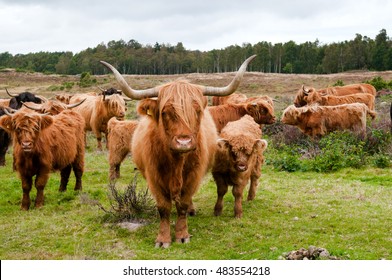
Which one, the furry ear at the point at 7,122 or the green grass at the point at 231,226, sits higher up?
the furry ear at the point at 7,122

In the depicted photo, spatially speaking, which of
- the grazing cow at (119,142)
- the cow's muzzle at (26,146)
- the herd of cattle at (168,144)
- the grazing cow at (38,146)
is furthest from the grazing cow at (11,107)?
the cow's muzzle at (26,146)

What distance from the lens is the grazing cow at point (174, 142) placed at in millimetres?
4957

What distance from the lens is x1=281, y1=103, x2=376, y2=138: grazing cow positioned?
43.4 feet

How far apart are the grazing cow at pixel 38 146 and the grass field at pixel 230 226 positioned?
536 millimetres

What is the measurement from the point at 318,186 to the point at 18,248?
5.73 m

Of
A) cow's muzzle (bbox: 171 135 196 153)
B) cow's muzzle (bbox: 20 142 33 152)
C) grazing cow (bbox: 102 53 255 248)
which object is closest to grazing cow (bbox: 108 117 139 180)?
cow's muzzle (bbox: 20 142 33 152)

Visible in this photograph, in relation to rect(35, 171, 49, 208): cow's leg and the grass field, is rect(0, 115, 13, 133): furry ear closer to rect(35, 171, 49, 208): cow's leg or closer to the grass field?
rect(35, 171, 49, 208): cow's leg

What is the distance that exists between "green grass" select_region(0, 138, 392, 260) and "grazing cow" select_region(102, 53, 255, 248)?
505 millimetres

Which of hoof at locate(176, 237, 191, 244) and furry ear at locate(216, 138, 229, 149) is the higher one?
furry ear at locate(216, 138, 229, 149)

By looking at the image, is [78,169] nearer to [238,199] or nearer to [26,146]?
[26,146]

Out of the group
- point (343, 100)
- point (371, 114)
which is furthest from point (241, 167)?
point (343, 100)

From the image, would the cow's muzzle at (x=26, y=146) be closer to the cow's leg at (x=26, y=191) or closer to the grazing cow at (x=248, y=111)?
the cow's leg at (x=26, y=191)

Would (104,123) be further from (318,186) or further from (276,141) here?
(318,186)
